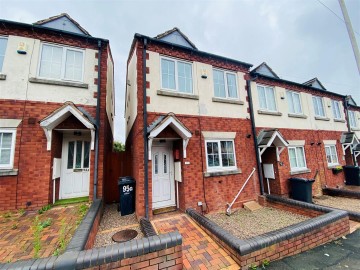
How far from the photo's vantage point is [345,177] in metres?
11.3

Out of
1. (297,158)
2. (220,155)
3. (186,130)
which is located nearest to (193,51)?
(186,130)

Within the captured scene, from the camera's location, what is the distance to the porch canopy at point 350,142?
11.7 m

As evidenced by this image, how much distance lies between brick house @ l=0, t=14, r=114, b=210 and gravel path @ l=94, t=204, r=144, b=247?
98 cm

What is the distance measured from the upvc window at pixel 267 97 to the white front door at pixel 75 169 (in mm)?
8817

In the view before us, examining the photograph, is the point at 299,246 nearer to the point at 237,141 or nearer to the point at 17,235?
the point at 237,141

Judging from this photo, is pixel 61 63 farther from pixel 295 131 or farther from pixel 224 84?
pixel 295 131

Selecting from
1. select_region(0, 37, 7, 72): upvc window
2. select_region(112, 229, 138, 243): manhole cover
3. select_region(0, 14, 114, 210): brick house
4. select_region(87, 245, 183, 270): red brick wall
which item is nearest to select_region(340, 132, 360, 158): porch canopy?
select_region(87, 245, 183, 270): red brick wall

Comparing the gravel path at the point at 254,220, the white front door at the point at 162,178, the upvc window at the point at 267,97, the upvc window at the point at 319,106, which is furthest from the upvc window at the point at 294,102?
the white front door at the point at 162,178

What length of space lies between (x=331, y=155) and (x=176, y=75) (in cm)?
1213

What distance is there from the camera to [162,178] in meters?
6.61

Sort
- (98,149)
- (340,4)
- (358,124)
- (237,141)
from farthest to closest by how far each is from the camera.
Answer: (358,124) → (237,141) → (98,149) → (340,4)

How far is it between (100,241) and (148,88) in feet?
16.5

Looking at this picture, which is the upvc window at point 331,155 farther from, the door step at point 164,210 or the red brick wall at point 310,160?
the door step at point 164,210

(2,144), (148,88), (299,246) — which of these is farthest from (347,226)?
(2,144)
